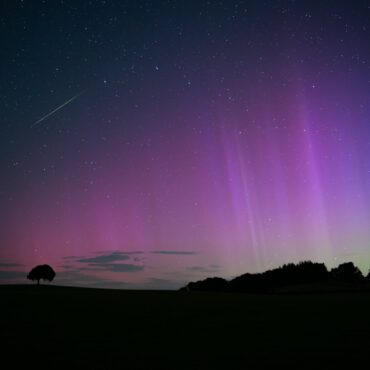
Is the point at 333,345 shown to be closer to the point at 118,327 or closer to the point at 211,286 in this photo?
the point at 118,327

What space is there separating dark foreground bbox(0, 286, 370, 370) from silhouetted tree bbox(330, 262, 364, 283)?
125ft

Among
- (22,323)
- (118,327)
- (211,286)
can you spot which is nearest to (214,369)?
(118,327)

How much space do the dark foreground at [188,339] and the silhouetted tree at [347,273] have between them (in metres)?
38.0

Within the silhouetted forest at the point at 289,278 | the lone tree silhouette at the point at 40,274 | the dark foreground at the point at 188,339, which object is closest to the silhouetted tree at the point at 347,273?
the silhouetted forest at the point at 289,278

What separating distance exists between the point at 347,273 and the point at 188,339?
168 ft

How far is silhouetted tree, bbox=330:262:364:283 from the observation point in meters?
57.4

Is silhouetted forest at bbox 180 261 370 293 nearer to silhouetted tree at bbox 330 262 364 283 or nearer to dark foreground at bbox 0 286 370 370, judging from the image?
silhouetted tree at bbox 330 262 364 283

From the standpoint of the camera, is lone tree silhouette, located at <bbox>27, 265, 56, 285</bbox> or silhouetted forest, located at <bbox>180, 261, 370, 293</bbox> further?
lone tree silhouette, located at <bbox>27, 265, 56, 285</bbox>

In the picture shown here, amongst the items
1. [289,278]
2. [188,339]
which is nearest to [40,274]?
[289,278]

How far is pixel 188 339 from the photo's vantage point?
13.8 metres

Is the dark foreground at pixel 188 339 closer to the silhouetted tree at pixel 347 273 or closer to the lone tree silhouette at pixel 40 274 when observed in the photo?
the silhouetted tree at pixel 347 273

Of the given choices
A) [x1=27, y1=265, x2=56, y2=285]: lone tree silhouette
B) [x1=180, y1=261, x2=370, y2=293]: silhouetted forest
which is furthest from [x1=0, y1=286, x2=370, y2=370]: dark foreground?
[x1=27, y1=265, x2=56, y2=285]: lone tree silhouette

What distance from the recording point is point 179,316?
20.3 metres

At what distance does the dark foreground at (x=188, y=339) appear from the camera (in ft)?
35.0
